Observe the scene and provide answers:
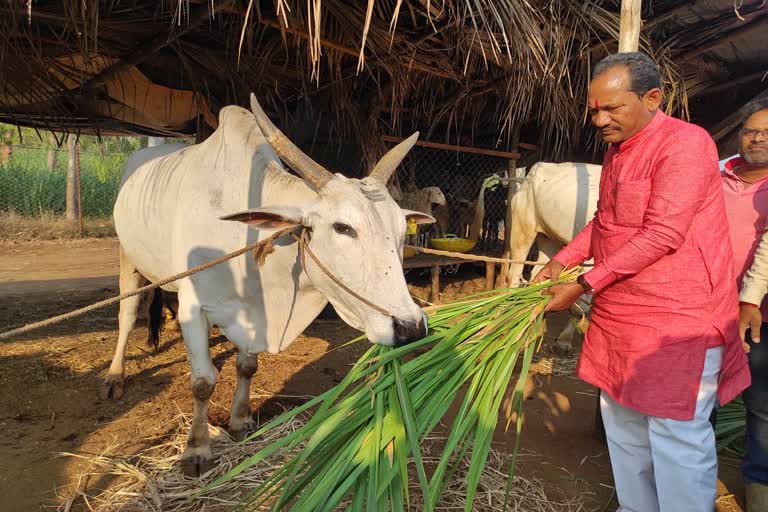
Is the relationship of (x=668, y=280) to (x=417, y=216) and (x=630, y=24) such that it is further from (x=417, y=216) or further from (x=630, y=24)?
(x=630, y=24)

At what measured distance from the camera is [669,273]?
1.68 metres

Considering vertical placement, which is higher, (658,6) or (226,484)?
(658,6)

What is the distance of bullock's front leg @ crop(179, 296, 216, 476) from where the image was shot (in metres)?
2.64

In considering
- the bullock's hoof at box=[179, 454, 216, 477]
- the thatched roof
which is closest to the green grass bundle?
the bullock's hoof at box=[179, 454, 216, 477]

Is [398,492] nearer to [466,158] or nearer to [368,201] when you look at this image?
[368,201]

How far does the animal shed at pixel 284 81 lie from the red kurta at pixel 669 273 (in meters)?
1.21

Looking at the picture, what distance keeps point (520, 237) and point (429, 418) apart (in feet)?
13.8

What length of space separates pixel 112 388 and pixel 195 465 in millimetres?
1384

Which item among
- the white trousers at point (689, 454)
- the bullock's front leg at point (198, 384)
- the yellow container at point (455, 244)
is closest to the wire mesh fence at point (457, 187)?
the yellow container at point (455, 244)

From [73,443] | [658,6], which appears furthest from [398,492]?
[658,6]

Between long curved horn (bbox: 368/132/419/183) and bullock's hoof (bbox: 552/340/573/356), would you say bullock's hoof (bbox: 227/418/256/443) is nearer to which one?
long curved horn (bbox: 368/132/419/183)

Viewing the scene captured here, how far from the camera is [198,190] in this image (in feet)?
9.41

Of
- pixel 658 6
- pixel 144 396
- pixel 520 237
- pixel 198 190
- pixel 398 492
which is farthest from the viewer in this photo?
pixel 520 237

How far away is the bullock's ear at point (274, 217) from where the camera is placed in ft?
6.93
